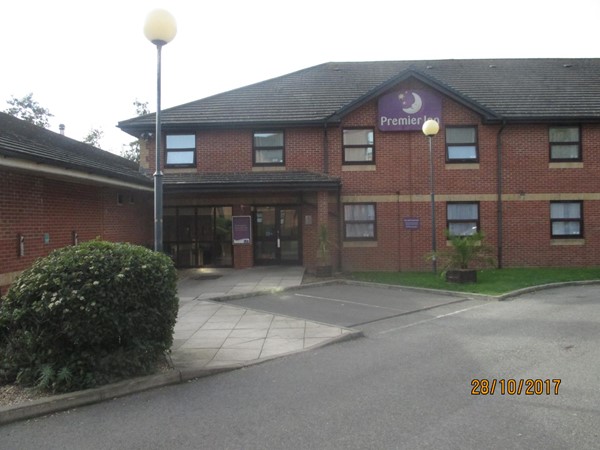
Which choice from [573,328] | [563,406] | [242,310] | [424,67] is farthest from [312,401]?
[424,67]

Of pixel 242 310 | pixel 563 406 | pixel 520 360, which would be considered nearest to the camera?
pixel 563 406

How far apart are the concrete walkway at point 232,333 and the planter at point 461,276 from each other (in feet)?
15.4

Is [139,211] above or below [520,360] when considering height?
above

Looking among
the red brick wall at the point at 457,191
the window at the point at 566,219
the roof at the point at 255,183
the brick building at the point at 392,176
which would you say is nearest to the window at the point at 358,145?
the brick building at the point at 392,176

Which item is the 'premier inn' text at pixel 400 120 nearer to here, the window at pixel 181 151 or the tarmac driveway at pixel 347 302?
the tarmac driveway at pixel 347 302

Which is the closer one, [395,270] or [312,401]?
[312,401]

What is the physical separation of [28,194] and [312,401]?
7.69m

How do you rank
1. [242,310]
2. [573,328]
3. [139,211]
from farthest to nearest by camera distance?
[139,211] → [242,310] → [573,328]

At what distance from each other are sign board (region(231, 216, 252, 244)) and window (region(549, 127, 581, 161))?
11009 millimetres

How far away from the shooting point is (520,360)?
5.66m

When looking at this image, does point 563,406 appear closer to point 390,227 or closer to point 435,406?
point 435,406

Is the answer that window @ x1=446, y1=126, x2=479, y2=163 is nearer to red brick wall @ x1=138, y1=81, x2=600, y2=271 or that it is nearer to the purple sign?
red brick wall @ x1=138, y1=81, x2=600, y2=271

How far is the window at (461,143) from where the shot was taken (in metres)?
15.7

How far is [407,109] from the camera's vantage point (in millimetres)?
15656
